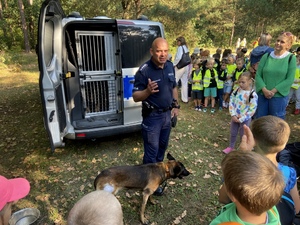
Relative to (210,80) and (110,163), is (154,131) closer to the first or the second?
(110,163)

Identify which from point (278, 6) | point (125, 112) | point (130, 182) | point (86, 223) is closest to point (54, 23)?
point (125, 112)

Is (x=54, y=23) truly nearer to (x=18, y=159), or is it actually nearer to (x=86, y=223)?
(x=18, y=159)

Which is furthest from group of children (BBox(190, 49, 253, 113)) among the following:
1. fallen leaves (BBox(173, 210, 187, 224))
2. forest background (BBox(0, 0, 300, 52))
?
forest background (BBox(0, 0, 300, 52))

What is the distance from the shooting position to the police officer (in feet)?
9.35

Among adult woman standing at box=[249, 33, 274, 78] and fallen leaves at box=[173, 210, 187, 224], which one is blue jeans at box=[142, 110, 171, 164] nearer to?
fallen leaves at box=[173, 210, 187, 224]

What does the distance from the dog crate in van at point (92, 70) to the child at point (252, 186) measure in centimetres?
269

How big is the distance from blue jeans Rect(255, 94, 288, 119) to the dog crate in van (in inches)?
86.9

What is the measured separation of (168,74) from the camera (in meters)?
3.05

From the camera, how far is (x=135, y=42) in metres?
4.16

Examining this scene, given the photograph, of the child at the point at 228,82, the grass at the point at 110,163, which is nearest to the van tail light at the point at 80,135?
the grass at the point at 110,163

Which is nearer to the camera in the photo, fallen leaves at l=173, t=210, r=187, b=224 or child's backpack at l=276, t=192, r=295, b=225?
child's backpack at l=276, t=192, r=295, b=225

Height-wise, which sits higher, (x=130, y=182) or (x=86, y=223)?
(x=86, y=223)

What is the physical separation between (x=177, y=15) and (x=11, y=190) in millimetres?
18301

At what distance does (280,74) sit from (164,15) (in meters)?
15.1
